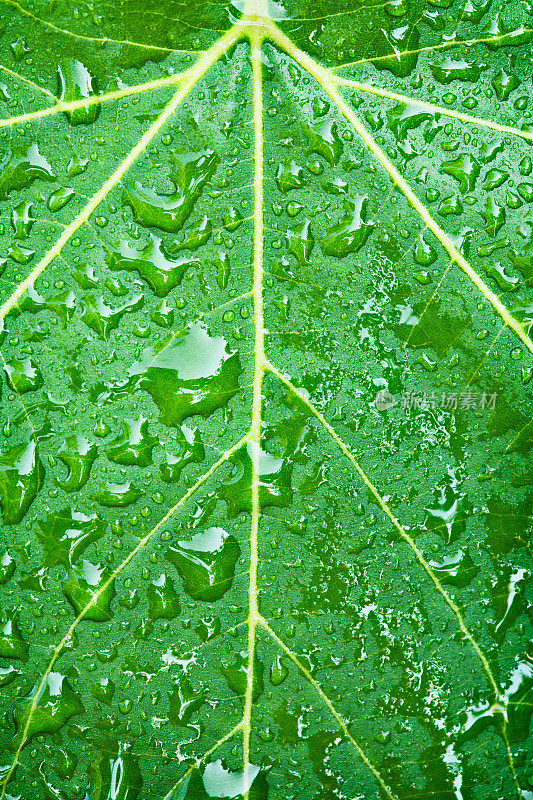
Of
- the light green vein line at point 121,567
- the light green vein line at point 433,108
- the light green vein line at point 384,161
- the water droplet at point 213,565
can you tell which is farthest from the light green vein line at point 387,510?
the light green vein line at point 433,108

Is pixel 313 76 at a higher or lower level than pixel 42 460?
higher

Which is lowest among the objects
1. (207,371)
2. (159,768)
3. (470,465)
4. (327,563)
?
(159,768)

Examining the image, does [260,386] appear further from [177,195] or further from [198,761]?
[198,761]

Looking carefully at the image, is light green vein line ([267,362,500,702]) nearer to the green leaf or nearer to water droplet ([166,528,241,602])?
the green leaf

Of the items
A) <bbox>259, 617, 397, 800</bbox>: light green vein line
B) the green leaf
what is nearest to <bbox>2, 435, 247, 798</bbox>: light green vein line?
the green leaf

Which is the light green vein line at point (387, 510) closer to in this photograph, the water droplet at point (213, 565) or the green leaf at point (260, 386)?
the green leaf at point (260, 386)

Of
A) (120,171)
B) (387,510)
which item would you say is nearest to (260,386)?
(387,510)

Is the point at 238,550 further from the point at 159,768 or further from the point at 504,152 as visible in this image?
the point at 504,152

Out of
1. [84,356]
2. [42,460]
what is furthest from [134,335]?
[42,460]
